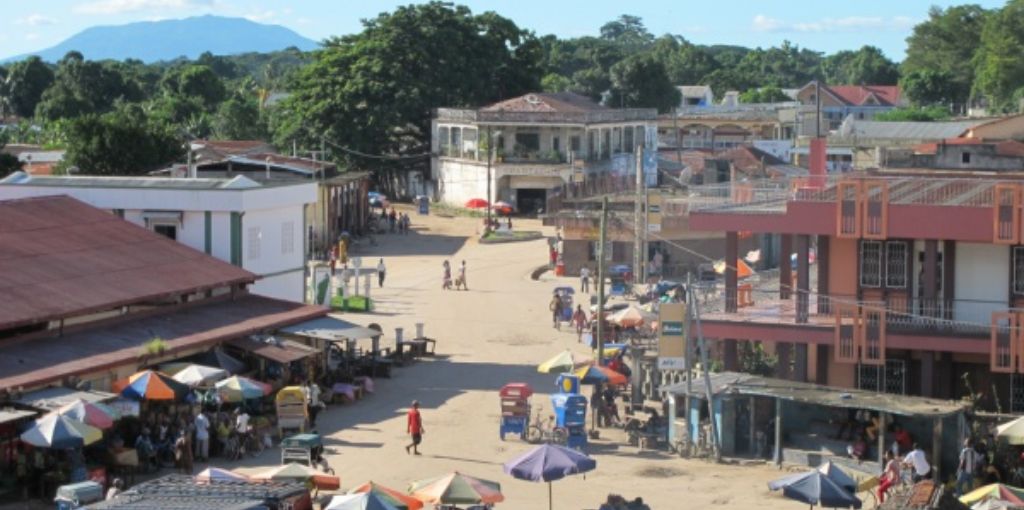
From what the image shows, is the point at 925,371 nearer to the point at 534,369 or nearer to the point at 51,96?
the point at 534,369

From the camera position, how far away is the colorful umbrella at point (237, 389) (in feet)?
111

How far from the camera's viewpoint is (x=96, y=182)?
45062 millimetres

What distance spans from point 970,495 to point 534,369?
59.9ft

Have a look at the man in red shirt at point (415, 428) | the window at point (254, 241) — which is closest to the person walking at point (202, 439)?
the man in red shirt at point (415, 428)

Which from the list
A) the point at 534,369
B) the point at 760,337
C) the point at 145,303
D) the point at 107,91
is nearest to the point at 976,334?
the point at 760,337

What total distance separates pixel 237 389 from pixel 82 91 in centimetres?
9993

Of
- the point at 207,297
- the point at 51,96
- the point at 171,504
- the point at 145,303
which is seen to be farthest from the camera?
the point at 51,96

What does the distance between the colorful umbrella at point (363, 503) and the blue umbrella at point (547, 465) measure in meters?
3.24

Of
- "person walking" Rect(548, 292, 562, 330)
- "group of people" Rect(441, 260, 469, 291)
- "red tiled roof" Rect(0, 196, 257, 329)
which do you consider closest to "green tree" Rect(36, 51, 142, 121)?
"group of people" Rect(441, 260, 469, 291)

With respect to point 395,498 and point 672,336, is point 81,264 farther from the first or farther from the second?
point 395,498

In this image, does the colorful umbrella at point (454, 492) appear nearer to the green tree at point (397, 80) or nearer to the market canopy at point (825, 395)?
the market canopy at point (825, 395)

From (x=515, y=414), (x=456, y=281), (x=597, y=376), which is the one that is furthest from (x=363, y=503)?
(x=456, y=281)

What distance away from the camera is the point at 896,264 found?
1442 inches

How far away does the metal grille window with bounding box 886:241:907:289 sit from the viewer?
3650cm
